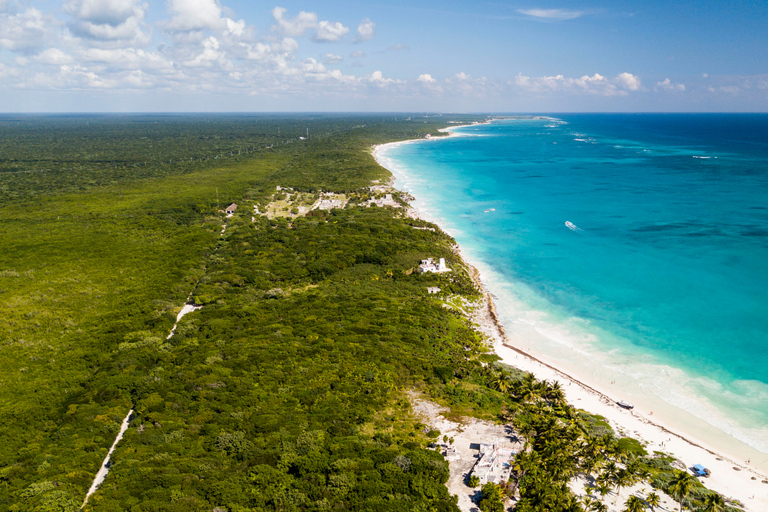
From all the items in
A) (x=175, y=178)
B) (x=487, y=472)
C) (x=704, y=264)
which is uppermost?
(x=175, y=178)

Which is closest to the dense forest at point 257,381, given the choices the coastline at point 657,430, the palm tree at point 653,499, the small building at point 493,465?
the small building at point 493,465

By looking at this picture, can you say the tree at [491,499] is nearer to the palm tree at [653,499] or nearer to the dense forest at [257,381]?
the dense forest at [257,381]

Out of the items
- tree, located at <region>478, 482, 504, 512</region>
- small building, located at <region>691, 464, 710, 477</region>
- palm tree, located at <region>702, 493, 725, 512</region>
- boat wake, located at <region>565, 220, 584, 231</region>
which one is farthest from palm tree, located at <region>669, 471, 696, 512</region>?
boat wake, located at <region>565, 220, 584, 231</region>

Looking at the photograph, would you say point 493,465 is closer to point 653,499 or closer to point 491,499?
point 491,499

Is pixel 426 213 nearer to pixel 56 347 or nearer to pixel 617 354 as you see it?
pixel 617 354

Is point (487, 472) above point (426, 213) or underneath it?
underneath

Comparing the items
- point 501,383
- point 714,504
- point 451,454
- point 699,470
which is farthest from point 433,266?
point 714,504

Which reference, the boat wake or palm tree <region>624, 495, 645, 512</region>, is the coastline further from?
the boat wake

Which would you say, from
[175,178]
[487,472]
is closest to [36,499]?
[487,472]
